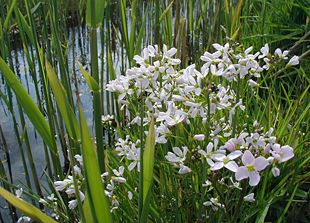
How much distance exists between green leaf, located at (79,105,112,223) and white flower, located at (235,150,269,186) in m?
0.23

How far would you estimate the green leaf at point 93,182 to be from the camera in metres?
0.70

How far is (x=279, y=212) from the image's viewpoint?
4.59ft

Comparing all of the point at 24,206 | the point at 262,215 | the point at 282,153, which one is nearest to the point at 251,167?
the point at 282,153

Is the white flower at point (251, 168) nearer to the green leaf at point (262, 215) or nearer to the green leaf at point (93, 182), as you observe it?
the green leaf at point (93, 182)

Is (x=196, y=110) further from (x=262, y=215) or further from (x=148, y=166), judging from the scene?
(x=262, y=215)

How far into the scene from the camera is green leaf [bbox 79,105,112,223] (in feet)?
2.28

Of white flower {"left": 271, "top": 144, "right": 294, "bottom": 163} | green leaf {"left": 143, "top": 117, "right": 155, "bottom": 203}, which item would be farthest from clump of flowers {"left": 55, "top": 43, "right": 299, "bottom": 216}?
green leaf {"left": 143, "top": 117, "right": 155, "bottom": 203}

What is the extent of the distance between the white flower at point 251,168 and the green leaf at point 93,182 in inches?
9.1

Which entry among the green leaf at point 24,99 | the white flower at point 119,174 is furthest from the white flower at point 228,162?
the green leaf at point 24,99

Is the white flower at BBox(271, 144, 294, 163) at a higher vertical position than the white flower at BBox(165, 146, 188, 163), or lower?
higher

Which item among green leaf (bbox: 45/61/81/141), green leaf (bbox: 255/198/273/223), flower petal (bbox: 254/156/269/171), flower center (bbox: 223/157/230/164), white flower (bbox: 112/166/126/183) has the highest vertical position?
green leaf (bbox: 45/61/81/141)

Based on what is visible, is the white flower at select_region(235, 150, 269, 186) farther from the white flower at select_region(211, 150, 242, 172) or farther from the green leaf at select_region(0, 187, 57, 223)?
the green leaf at select_region(0, 187, 57, 223)

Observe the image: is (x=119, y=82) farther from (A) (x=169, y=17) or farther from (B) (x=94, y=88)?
(A) (x=169, y=17)

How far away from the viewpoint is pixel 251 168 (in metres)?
0.74
